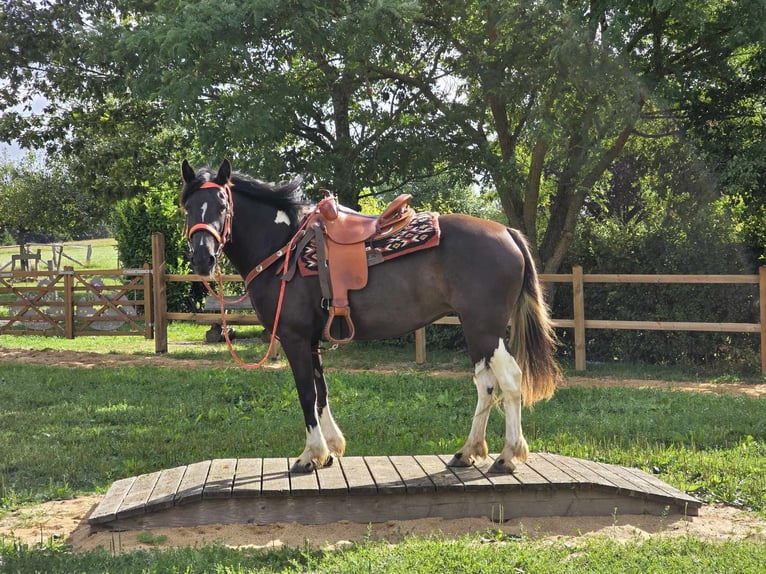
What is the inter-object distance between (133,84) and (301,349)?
831cm

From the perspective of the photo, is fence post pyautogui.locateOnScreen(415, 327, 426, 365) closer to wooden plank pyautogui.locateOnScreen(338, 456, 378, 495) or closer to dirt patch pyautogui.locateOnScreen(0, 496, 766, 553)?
wooden plank pyautogui.locateOnScreen(338, 456, 378, 495)

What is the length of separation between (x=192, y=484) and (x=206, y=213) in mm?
1794

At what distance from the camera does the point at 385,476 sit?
4.87m

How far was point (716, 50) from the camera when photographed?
11602 mm

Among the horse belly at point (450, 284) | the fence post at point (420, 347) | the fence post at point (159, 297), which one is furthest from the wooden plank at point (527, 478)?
the fence post at point (159, 297)

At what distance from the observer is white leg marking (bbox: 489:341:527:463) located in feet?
16.3

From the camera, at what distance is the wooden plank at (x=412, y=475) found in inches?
182

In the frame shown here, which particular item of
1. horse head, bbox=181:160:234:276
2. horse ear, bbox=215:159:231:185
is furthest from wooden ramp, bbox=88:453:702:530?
horse ear, bbox=215:159:231:185

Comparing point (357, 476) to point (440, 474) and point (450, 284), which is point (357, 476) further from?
point (450, 284)

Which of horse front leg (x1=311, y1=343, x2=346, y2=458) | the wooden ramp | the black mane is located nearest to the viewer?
the wooden ramp

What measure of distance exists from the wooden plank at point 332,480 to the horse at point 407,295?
10 cm

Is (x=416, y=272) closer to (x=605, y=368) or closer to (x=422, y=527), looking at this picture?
(x=422, y=527)

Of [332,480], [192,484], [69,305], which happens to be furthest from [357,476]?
[69,305]

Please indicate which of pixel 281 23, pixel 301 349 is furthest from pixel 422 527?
pixel 281 23
